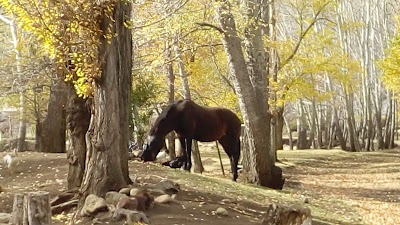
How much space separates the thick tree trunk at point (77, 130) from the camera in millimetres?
10430

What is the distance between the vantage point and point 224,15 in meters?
15.2

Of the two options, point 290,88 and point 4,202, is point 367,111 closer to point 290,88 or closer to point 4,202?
point 290,88

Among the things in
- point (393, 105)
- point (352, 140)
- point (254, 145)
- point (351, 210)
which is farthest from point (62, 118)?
point (393, 105)

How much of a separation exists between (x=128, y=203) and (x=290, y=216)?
2431 mm

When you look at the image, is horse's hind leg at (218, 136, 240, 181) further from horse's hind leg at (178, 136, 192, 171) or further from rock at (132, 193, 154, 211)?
rock at (132, 193, 154, 211)

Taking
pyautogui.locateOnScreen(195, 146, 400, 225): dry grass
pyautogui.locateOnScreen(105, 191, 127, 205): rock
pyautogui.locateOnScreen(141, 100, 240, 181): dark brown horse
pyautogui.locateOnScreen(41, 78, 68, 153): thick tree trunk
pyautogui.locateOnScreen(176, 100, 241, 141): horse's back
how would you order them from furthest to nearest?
pyautogui.locateOnScreen(41, 78, 68, 153): thick tree trunk → pyautogui.locateOnScreen(176, 100, 241, 141): horse's back → pyautogui.locateOnScreen(141, 100, 240, 181): dark brown horse → pyautogui.locateOnScreen(195, 146, 400, 225): dry grass → pyautogui.locateOnScreen(105, 191, 127, 205): rock

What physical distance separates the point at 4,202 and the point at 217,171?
43.2ft

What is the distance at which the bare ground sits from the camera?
30.8ft

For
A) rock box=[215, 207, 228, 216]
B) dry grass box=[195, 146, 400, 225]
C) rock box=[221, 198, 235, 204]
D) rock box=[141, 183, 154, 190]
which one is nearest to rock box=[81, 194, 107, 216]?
rock box=[141, 183, 154, 190]

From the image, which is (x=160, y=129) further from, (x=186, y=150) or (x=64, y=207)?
(x=64, y=207)

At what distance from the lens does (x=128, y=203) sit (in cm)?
873

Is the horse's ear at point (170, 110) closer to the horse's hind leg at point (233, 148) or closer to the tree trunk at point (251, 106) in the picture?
the tree trunk at point (251, 106)

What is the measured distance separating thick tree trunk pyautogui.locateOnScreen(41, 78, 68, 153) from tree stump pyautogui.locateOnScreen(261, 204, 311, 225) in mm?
10434

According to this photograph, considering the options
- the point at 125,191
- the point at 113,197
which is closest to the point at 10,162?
the point at 125,191
